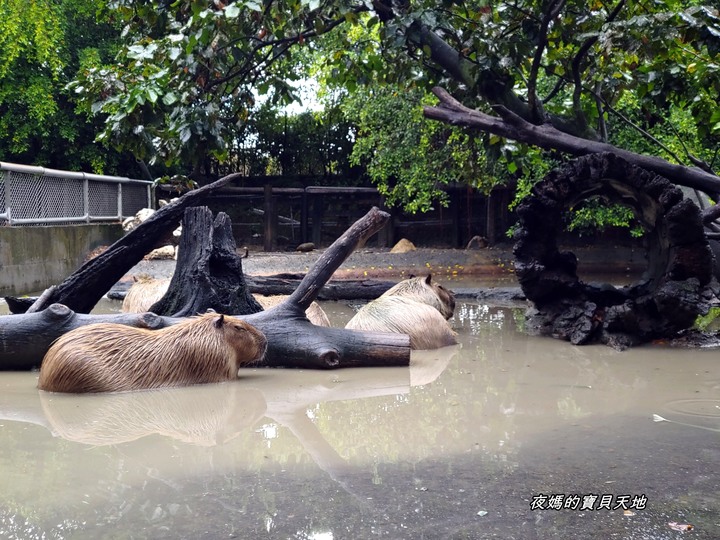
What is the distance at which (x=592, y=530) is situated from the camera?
2314 millimetres

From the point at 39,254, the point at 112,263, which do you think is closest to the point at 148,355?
the point at 112,263

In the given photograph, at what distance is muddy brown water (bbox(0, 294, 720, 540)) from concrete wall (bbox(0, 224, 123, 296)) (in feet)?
15.6

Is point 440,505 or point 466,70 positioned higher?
point 466,70

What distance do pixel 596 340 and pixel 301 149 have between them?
1280 cm

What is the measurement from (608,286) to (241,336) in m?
3.63

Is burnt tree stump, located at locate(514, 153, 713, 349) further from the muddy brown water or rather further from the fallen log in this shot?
the fallen log

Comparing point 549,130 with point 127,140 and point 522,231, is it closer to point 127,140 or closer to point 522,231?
point 522,231

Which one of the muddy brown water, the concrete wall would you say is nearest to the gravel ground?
the concrete wall

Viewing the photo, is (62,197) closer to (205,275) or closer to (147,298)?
(147,298)

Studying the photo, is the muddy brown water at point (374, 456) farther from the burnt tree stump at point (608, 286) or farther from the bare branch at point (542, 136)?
the bare branch at point (542, 136)

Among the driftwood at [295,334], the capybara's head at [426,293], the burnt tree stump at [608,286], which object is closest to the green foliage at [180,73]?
the driftwood at [295,334]

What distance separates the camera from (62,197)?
11.2m

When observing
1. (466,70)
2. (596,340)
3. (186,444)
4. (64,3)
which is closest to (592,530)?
(186,444)

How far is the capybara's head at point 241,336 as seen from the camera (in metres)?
4.70
